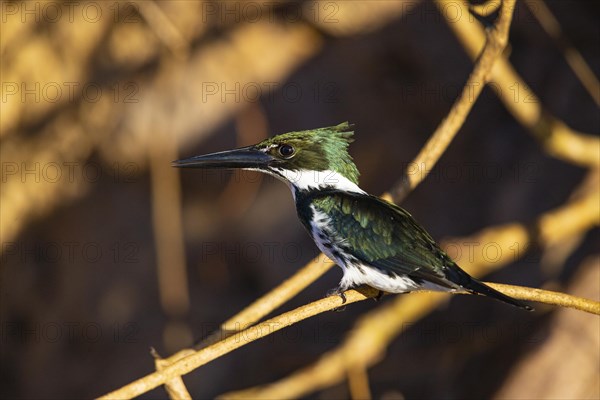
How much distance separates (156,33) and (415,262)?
2752 mm

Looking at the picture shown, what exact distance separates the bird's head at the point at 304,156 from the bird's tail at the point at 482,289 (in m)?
0.60

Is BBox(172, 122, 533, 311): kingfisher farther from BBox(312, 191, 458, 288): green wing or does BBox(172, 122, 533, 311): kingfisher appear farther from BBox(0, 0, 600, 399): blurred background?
BBox(0, 0, 600, 399): blurred background

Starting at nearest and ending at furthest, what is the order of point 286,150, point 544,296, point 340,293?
point 544,296 < point 340,293 < point 286,150

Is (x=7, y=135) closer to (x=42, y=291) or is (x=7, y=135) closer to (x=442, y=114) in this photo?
(x=42, y=291)

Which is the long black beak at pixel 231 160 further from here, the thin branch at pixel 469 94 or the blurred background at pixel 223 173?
the blurred background at pixel 223 173

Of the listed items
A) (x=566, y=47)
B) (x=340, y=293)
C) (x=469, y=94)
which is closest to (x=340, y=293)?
(x=340, y=293)

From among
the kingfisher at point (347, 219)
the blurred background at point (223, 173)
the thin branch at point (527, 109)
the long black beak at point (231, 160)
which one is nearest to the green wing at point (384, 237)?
the kingfisher at point (347, 219)

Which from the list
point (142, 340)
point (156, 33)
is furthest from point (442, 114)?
point (142, 340)

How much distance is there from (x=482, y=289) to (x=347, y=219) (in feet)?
1.84

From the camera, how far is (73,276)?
582 centimetres

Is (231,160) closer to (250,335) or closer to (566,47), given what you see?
(250,335)

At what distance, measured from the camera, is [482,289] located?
2551 mm

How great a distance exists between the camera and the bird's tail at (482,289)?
8.04 feet

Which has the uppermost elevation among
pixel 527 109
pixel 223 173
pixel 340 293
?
pixel 223 173
